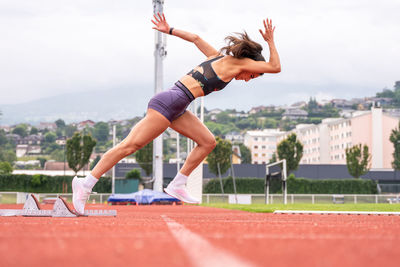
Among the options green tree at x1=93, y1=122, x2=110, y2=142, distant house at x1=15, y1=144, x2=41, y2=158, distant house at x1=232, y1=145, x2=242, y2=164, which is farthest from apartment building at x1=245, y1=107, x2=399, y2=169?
distant house at x1=15, y1=144, x2=41, y2=158

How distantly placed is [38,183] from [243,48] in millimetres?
44980

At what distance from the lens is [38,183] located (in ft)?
157

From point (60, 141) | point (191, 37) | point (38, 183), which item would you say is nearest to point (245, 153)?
point (60, 141)

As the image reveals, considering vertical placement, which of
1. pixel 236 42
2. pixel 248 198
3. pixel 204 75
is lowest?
pixel 248 198

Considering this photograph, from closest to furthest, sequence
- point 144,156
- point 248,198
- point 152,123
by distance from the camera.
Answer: point 152,123
point 248,198
point 144,156

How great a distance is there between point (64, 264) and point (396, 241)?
4.88 ft

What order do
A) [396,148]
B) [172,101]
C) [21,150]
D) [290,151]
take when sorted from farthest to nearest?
[21,150]
[396,148]
[290,151]
[172,101]

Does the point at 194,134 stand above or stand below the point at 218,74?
below

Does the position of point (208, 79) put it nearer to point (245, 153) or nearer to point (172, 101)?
point (172, 101)

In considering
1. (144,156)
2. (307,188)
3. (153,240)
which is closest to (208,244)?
(153,240)

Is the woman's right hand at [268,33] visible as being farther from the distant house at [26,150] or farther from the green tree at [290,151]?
the distant house at [26,150]

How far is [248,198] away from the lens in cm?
3538

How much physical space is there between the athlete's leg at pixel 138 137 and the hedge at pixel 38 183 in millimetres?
42682

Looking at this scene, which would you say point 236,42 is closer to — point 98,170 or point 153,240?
point 98,170
